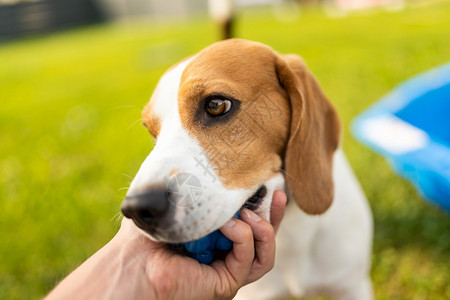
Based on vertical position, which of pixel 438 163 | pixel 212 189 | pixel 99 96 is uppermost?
pixel 212 189

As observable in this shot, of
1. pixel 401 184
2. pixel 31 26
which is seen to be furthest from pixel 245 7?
pixel 401 184

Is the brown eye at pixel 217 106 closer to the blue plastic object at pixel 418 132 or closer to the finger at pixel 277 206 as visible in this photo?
the finger at pixel 277 206

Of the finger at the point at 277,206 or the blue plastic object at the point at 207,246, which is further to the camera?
the finger at the point at 277,206

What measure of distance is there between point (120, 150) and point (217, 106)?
3948 millimetres

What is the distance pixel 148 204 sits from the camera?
1.68 metres

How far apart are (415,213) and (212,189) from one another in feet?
8.31

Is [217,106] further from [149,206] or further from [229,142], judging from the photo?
[149,206]

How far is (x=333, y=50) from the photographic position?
9070 mm

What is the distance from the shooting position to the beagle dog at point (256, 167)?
1.78 metres

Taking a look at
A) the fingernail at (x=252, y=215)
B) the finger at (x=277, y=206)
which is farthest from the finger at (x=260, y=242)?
the finger at (x=277, y=206)

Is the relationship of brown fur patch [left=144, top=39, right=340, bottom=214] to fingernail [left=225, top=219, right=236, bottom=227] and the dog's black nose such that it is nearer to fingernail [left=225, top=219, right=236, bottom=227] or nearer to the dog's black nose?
fingernail [left=225, top=219, right=236, bottom=227]

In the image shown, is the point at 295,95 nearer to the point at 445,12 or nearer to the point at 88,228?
the point at 88,228

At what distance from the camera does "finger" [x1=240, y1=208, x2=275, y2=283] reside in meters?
1.92

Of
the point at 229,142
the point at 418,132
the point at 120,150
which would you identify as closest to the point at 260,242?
the point at 229,142
